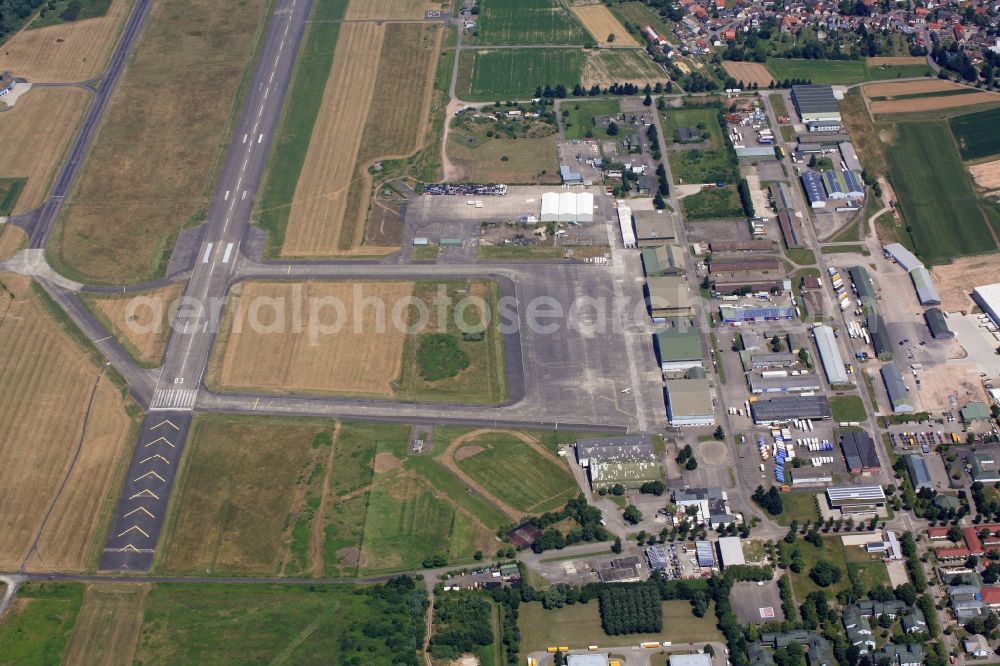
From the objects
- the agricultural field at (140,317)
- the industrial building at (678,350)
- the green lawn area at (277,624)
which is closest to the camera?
the green lawn area at (277,624)

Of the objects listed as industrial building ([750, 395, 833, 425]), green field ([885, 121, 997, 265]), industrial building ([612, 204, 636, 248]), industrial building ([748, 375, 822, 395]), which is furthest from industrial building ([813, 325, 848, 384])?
industrial building ([612, 204, 636, 248])

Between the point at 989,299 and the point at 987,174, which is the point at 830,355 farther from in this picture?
the point at 987,174

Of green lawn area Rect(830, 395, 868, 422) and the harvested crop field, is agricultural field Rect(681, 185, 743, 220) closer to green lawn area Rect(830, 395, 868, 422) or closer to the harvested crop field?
green lawn area Rect(830, 395, 868, 422)

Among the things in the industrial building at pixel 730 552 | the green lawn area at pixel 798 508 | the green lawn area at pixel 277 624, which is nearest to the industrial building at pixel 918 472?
the green lawn area at pixel 798 508

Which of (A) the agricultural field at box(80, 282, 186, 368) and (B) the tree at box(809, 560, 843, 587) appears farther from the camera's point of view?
(A) the agricultural field at box(80, 282, 186, 368)

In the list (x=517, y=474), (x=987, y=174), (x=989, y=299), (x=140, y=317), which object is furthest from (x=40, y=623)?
(x=987, y=174)

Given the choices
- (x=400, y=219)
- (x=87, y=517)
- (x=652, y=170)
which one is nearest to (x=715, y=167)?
(x=652, y=170)

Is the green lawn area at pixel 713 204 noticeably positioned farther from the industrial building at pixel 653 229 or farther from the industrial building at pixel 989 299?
the industrial building at pixel 989 299

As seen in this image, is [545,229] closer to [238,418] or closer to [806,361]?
[806,361]
